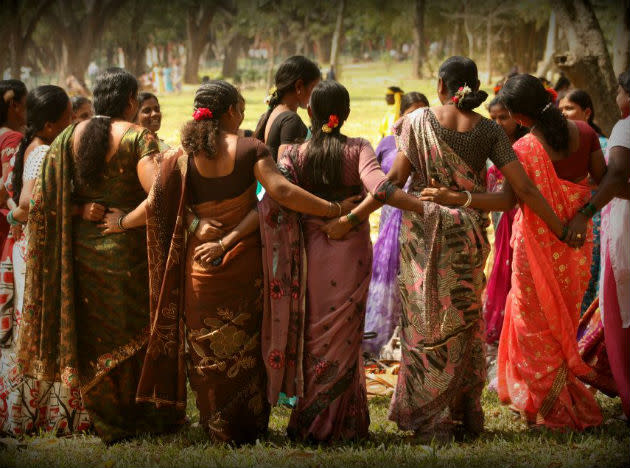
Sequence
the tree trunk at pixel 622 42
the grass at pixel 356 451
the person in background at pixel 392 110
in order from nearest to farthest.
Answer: the grass at pixel 356 451, the tree trunk at pixel 622 42, the person in background at pixel 392 110

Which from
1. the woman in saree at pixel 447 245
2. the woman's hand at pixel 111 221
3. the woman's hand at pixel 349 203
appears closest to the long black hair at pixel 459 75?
the woman in saree at pixel 447 245

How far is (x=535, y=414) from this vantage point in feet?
14.1

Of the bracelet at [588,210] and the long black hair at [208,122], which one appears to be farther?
the bracelet at [588,210]

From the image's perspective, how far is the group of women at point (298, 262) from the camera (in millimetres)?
3965

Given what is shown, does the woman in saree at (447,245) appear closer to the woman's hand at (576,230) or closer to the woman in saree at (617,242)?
the woman's hand at (576,230)

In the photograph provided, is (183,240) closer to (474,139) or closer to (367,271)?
(367,271)

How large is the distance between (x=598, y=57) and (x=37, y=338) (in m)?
6.70

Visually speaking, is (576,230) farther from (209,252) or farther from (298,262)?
(209,252)

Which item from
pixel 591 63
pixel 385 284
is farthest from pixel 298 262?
pixel 591 63

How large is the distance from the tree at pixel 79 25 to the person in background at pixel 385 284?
98.1 feet

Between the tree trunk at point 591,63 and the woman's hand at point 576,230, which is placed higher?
the tree trunk at point 591,63

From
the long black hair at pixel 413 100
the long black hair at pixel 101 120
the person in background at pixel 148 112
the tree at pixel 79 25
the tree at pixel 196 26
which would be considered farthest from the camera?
the tree at pixel 196 26

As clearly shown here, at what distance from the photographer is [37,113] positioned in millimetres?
4516

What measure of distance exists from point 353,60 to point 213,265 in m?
60.9
